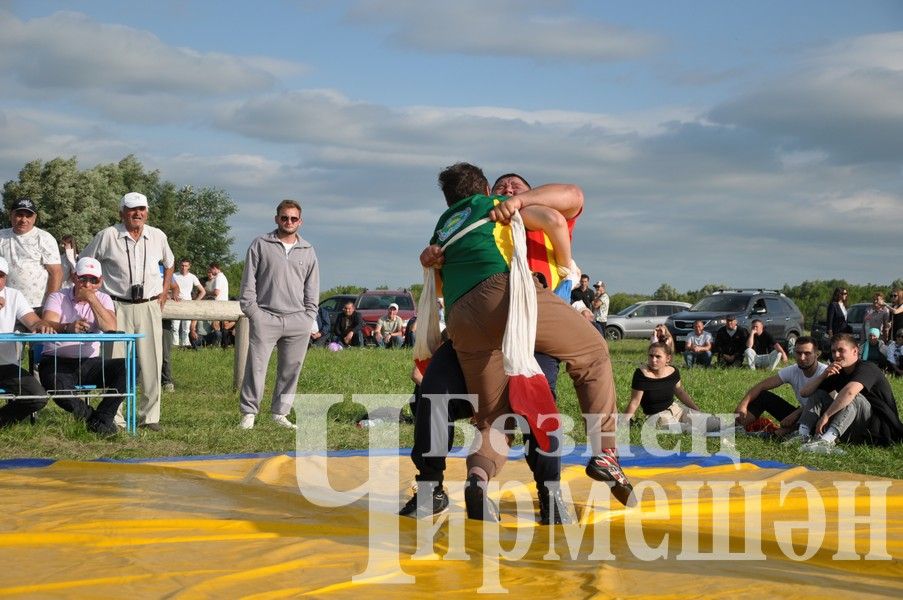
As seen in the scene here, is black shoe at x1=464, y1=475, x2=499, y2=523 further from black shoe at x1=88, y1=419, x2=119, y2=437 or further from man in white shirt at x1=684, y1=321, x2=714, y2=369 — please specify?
man in white shirt at x1=684, y1=321, x2=714, y2=369

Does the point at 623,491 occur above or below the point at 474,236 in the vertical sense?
below

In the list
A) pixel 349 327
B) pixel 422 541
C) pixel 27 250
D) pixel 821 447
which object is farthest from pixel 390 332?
pixel 422 541

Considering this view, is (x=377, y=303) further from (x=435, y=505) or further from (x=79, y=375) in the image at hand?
(x=435, y=505)

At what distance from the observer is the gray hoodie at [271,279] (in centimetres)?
852

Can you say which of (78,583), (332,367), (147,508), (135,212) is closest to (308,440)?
(135,212)

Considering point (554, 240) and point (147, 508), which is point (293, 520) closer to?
point (147, 508)

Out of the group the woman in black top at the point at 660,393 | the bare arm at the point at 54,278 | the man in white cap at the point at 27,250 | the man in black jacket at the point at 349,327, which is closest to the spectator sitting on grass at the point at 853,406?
the woman in black top at the point at 660,393

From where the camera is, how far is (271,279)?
855cm

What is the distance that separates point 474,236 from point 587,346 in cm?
67

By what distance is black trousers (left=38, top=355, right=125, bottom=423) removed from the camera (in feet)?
26.2

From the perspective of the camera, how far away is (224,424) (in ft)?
28.3

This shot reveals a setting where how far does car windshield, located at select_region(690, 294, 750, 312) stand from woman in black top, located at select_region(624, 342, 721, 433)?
16122 millimetres

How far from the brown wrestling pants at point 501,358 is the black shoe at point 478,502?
0.07m

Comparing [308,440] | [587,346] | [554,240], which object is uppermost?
[554,240]
